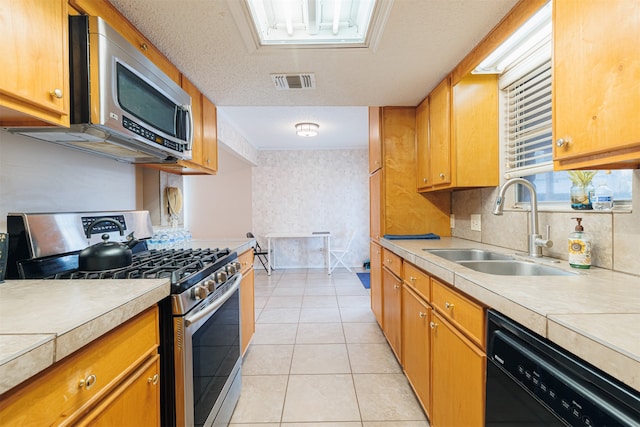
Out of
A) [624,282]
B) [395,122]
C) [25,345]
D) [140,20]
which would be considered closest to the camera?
[25,345]

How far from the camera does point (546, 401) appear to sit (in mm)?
661

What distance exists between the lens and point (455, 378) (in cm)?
114

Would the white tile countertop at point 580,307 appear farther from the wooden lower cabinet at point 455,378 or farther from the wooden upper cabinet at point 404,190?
the wooden upper cabinet at point 404,190

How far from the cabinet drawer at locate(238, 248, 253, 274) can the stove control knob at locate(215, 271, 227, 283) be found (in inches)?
21.2

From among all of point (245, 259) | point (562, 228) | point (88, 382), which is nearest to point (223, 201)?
point (245, 259)

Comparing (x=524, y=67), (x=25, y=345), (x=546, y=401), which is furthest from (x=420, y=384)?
(x=524, y=67)

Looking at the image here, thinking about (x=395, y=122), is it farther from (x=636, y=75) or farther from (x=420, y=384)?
(x=420, y=384)

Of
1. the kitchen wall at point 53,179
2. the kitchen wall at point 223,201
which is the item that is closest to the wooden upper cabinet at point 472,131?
the kitchen wall at point 53,179

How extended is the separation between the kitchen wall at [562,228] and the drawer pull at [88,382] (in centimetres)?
177

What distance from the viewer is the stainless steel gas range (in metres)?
1.04

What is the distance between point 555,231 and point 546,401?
3.50ft

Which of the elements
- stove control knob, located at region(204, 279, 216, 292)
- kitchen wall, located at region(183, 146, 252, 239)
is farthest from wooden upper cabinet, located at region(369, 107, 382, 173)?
kitchen wall, located at region(183, 146, 252, 239)

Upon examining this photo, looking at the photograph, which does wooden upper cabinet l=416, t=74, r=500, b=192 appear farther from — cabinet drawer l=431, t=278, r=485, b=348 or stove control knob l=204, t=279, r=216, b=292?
stove control knob l=204, t=279, r=216, b=292

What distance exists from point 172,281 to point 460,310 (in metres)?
1.11
